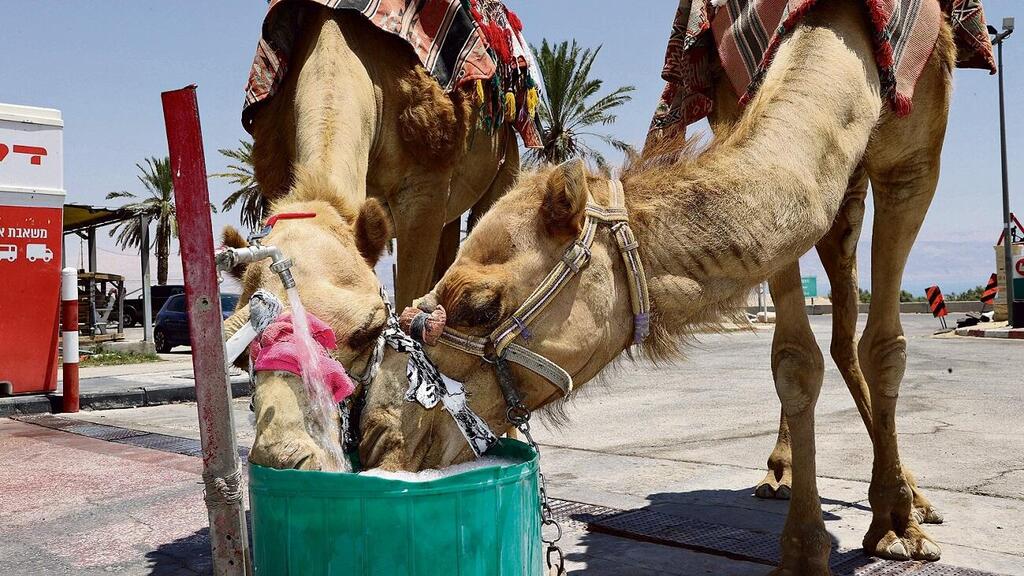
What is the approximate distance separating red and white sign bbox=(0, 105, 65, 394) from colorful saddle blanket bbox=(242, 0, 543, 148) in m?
5.92

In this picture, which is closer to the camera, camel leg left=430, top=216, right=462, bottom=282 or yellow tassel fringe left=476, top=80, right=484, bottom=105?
yellow tassel fringe left=476, top=80, right=484, bottom=105

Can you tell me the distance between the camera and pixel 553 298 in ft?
7.87

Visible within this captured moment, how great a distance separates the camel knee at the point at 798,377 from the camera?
3717mm

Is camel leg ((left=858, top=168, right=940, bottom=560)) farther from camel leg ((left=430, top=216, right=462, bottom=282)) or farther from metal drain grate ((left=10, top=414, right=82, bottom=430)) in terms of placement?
metal drain grate ((left=10, top=414, right=82, bottom=430))

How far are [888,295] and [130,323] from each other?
43066 mm

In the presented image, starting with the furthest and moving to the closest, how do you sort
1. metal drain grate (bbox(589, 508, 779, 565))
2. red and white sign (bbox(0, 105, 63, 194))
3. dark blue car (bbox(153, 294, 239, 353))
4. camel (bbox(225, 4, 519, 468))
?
dark blue car (bbox(153, 294, 239, 353)), red and white sign (bbox(0, 105, 63, 194)), metal drain grate (bbox(589, 508, 779, 565)), camel (bbox(225, 4, 519, 468))

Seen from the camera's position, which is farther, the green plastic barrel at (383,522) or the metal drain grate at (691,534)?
the metal drain grate at (691,534)

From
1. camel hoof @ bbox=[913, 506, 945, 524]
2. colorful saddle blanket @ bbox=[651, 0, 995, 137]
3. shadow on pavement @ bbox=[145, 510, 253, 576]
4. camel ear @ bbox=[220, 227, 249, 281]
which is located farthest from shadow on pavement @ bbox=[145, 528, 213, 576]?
camel hoof @ bbox=[913, 506, 945, 524]

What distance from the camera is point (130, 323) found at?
139ft

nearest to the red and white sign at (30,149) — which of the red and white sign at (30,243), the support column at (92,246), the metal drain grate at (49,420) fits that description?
the red and white sign at (30,243)

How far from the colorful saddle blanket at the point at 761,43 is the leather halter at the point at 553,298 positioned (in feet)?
3.48

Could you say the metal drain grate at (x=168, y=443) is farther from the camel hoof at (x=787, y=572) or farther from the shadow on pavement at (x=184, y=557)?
the camel hoof at (x=787, y=572)

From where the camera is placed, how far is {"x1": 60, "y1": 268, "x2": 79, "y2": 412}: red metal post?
364 inches

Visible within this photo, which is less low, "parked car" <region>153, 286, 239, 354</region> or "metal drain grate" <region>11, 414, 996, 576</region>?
"parked car" <region>153, 286, 239, 354</region>
